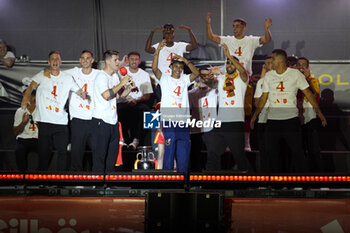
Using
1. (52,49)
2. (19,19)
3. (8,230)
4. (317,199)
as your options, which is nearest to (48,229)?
(8,230)

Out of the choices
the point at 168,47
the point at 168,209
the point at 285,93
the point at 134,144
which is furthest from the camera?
the point at 168,47

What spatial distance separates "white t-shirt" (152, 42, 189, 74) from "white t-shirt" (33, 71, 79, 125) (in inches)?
42.6

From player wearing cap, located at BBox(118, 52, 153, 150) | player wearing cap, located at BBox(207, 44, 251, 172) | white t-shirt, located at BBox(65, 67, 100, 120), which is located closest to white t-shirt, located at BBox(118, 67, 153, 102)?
player wearing cap, located at BBox(118, 52, 153, 150)

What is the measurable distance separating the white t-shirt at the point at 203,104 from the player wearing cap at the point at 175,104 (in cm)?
9

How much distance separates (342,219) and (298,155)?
6.42ft

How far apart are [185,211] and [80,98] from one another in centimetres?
285

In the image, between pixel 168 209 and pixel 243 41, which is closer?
pixel 168 209

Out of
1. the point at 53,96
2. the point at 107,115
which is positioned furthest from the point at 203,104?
the point at 53,96

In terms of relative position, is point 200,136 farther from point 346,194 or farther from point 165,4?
point 346,194

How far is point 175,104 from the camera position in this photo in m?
5.78

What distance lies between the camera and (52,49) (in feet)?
19.3

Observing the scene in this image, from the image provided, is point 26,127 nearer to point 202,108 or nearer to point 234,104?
point 202,108

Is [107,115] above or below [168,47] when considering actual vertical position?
below

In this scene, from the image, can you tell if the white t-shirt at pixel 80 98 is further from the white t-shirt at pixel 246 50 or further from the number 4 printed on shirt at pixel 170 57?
the white t-shirt at pixel 246 50
